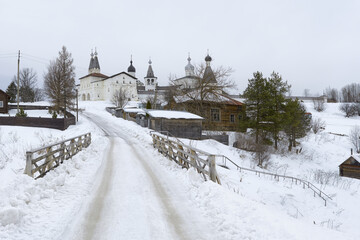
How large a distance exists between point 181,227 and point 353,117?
94.1 m

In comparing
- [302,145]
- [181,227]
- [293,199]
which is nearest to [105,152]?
[181,227]

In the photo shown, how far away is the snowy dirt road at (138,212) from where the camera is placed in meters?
4.95

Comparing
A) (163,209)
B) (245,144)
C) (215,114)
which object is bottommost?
(245,144)

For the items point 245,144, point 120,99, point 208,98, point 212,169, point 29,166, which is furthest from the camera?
point 120,99

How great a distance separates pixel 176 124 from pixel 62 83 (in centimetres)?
1896

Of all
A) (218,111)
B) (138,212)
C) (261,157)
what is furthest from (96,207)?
(218,111)

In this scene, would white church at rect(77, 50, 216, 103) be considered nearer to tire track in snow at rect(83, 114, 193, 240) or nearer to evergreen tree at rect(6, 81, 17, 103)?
evergreen tree at rect(6, 81, 17, 103)

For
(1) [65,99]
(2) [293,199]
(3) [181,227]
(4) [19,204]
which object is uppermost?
(1) [65,99]

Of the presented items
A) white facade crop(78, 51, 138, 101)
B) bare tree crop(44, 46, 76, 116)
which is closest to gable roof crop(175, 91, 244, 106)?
A: bare tree crop(44, 46, 76, 116)

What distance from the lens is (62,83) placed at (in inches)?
1383

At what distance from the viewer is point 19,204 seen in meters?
5.55

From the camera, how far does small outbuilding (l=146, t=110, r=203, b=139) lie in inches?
1092

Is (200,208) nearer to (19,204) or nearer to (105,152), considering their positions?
(19,204)

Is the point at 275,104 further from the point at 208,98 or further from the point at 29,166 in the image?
the point at 29,166
